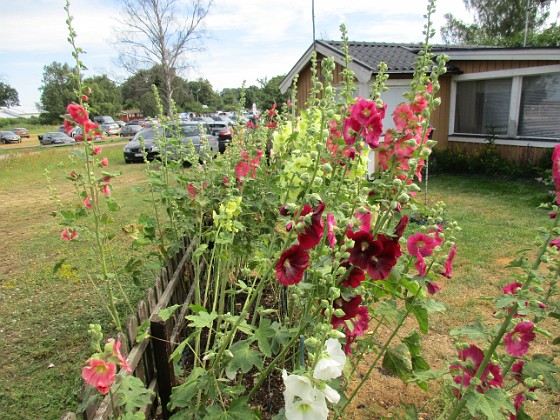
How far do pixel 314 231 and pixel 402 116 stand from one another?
0.58 m

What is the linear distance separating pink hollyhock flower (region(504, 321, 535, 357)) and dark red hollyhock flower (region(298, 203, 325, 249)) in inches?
32.9

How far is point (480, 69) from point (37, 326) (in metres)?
11.0

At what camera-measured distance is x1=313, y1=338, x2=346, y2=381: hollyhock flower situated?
34.9 inches

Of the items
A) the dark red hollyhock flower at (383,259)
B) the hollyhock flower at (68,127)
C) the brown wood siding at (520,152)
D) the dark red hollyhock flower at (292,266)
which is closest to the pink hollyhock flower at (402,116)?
the dark red hollyhock flower at (383,259)

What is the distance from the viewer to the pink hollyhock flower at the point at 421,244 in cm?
138

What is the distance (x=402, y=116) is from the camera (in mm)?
1373

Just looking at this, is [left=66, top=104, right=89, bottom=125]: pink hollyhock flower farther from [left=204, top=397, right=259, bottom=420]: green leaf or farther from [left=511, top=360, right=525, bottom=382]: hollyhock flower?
[left=511, top=360, right=525, bottom=382]: hollyhock flower

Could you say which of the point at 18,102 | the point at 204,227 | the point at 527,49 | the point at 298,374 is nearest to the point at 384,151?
the point at 298,374

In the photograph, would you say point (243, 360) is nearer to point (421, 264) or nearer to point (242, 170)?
point (421, 264)

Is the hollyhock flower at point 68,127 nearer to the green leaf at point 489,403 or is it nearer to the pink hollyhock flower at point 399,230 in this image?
the pink hollyhock flower at point 399,230

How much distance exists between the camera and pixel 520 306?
1.19m

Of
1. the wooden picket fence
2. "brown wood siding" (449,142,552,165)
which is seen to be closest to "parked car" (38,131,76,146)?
"brown wood siding" (449,142,552,165)

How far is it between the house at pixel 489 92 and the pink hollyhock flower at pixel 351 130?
8149mm

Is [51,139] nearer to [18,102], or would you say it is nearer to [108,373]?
[108,373]
